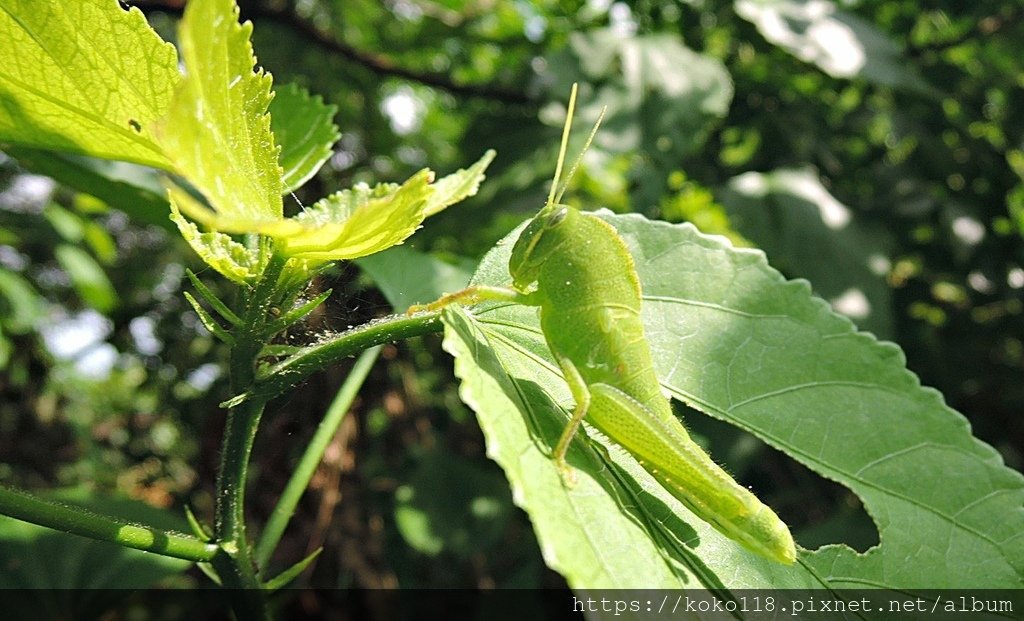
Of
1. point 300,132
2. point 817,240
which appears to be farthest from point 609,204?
point 300,132

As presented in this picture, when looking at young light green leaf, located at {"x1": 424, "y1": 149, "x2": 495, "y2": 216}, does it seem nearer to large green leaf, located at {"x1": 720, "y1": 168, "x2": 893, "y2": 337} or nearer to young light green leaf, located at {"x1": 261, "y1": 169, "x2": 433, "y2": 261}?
young light green leaf, located at {"x1": 261, "y1": 169, "x2": 433, "y2": 261}

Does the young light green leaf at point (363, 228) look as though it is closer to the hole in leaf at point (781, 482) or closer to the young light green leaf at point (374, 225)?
the young light green leaf at point (374, 225)

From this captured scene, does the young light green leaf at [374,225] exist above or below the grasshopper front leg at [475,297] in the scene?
above

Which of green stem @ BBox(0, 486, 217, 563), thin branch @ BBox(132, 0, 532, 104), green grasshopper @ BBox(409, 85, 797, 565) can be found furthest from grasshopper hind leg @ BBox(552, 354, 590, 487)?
thin branch @ BBox(132, 0, 532, 104)

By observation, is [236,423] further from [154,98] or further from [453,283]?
[453,283]

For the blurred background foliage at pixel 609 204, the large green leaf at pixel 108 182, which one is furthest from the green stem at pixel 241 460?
the blurred background foliage at pixel 609 204

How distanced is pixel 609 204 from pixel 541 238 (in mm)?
1408

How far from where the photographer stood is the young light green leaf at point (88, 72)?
0.59 meters

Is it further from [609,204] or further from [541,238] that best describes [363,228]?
[609,204]

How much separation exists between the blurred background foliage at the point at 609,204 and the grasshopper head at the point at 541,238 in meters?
0.65

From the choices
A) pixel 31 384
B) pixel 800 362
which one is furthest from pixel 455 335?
pixel 31 384

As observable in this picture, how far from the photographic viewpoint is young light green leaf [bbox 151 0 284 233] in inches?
17.5

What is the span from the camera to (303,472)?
0.92 m

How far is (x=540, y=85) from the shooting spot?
1977 millimetres
